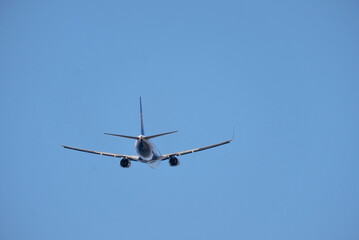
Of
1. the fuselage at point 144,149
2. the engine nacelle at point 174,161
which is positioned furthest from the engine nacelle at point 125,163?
the engine nacelle at point 174,161

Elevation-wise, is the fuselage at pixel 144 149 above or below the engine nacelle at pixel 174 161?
above

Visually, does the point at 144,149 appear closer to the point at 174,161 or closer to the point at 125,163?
the point at 125,163

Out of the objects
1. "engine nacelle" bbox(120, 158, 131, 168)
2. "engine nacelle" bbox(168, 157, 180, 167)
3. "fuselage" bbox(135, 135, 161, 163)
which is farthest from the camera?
"engine nacelle" bbox(168, 157, 180, 167)

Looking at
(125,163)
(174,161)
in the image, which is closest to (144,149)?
(125,163)

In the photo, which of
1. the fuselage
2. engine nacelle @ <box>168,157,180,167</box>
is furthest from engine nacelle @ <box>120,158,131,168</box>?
engine nacelle @ <box>168,157,180,167</box>

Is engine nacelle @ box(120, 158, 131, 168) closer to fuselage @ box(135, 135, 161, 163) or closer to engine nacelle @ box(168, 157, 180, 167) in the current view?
fuselage @ box(135, 135, 161, 163)

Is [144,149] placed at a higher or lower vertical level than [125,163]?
higher

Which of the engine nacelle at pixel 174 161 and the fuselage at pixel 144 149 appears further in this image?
the engine nacelle at pixel 174 161

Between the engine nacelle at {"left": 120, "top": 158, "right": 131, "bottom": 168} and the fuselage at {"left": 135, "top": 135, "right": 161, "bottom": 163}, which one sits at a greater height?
the fuselage at {"left": 135, "top": 135, "right": 161, "bottom": 163}

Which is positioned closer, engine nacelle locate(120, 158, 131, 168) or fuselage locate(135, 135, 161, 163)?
fuselage locate(135, 135, 161, 163)

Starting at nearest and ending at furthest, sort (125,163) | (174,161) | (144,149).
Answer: (144,149) < (125,163) < (174,161)

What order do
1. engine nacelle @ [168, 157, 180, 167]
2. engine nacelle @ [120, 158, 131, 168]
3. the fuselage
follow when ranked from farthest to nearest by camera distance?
1. engine nacelle @ [168, 157, 180, 167]
2. engine nacelle @ [120, 158, 131, 168]
3. the fuselage

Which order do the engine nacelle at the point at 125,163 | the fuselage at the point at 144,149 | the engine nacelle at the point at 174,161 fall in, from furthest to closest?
1. the engine nacelle at the point at 174,161
2. the engine nacelle at the point at 125,163
3. the fuselage at the point at 144,149

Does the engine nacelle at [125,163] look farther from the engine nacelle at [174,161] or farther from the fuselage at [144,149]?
the engine nacelle at [174,161]
